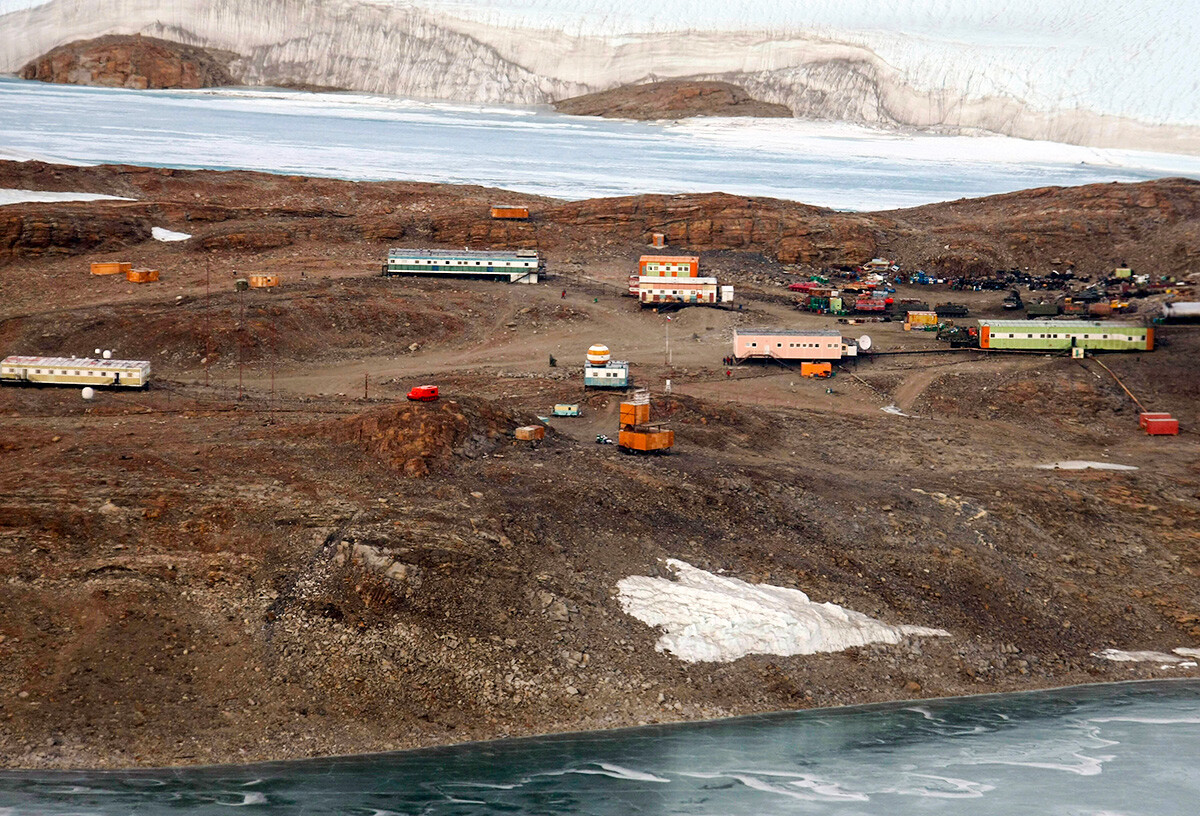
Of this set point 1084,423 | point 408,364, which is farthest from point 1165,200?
point 408,364

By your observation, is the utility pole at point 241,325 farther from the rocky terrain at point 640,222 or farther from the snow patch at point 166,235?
the snow patch at point 166,235

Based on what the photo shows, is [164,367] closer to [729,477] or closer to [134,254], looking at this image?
[134,254]

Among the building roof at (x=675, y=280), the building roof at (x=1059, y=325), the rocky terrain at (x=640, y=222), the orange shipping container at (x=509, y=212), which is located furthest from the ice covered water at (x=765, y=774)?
the orange shipping container at (x=509, y=212)

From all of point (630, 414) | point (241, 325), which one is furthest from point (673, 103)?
point (630, 414)

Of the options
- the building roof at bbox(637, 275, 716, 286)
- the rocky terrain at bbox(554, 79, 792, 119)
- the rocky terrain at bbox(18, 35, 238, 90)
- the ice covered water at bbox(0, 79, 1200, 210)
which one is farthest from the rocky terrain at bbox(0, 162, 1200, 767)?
the rocky terrain at bbox(18, 35, 238, 90)

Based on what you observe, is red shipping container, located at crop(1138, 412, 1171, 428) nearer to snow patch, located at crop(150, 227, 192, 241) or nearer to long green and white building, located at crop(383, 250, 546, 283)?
long green and white building, located at crop(383, 250, 546, 283)

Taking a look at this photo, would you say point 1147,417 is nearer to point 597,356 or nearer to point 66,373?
point 597,356
